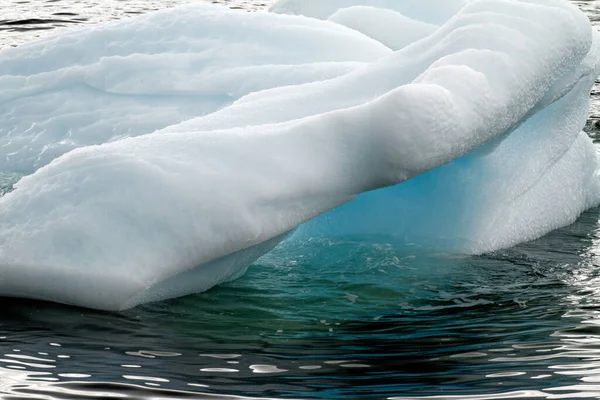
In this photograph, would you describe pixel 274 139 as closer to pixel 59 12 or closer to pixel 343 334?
pixel 343 334

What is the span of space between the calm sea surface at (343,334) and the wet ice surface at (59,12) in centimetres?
882

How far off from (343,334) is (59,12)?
11.6m

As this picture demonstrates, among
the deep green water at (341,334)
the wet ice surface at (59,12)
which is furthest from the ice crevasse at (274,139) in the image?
the wet ice surface at (59,12)

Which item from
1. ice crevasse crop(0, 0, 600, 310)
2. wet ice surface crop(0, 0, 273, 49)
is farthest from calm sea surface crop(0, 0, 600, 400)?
wet ice surface crop(0, 0, 273, 49)

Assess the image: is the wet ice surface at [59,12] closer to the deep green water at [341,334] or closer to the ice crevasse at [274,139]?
the ice crevasse at [274,139]

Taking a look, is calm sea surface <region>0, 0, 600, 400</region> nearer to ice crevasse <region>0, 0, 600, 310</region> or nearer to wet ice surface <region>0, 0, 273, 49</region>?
ice crevasse <region>0, 0, 600, 310</region>

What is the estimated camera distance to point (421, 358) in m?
4.30

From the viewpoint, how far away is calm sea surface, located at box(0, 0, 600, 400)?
155 inches

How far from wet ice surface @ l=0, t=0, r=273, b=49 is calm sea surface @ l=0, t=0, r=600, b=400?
8.82 meters

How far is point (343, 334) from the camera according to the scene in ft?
15.2

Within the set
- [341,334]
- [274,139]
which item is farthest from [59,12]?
[341,334]

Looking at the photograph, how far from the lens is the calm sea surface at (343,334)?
3.95m

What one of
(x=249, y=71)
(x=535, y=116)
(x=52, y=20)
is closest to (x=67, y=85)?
(x=249, y=71)

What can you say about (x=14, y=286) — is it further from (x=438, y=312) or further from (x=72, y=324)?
(x=438, y=312)
